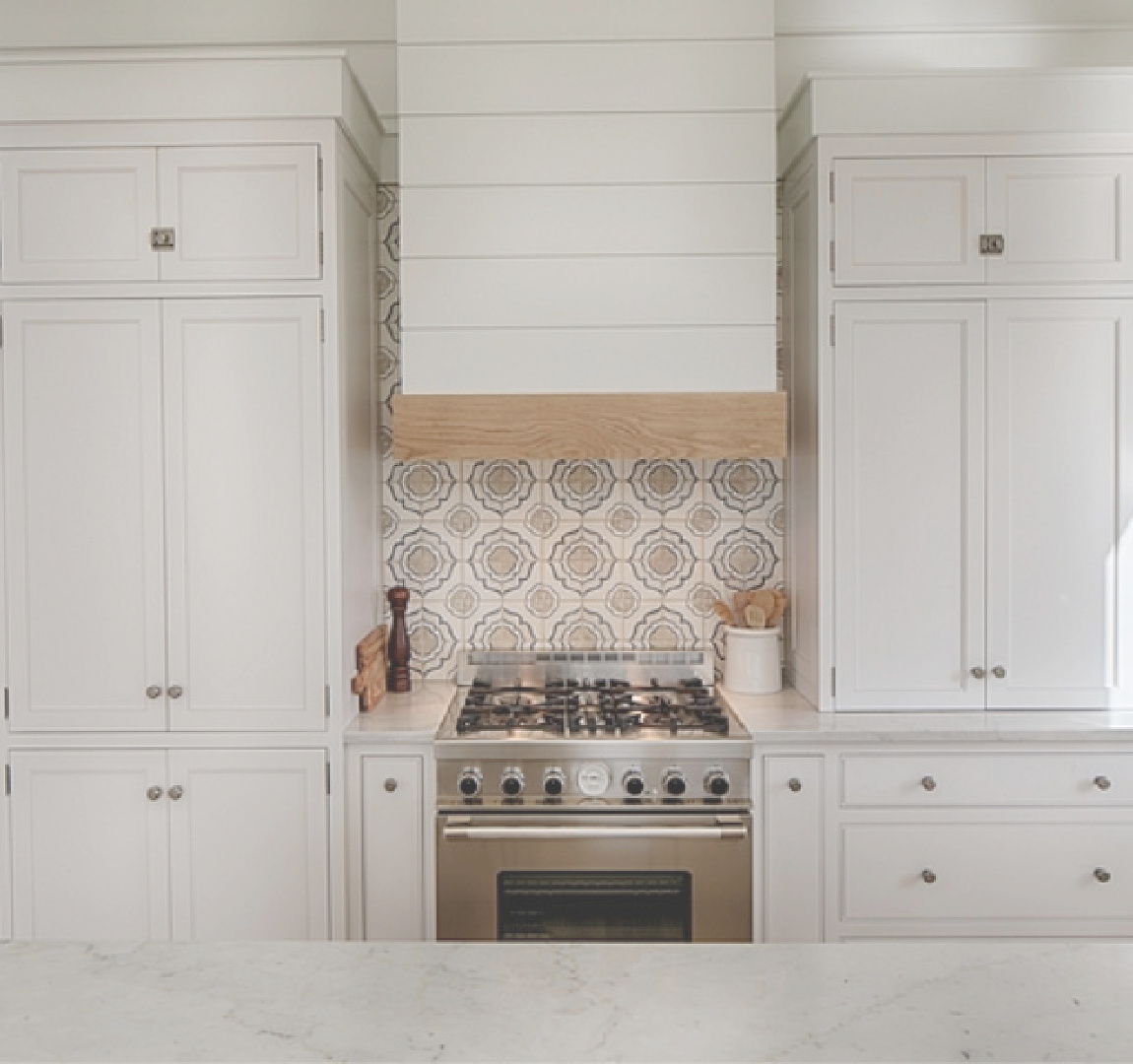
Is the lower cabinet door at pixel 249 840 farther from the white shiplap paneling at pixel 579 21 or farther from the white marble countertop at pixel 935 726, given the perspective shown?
the white shiplap paneling at pixel 579 21

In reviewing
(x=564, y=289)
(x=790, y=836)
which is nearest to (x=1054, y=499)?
(x=790, y=836)

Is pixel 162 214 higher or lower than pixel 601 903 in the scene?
higher

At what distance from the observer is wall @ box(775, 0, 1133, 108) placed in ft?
10.2

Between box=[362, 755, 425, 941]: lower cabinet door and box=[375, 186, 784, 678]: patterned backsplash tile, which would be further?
box=[375, 186, 784, 678]: patterned backsplash tile

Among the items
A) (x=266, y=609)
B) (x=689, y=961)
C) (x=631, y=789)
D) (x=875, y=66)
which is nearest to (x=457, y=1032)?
(x=689, y=961)

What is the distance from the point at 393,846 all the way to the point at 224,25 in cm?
244

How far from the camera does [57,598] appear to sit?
2580 mm

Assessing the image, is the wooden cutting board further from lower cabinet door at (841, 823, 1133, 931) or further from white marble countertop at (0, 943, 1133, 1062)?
white marble countertop at (0, 943, 1133, 1062)

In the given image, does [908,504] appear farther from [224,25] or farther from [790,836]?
[224,25]

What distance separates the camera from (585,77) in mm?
2646

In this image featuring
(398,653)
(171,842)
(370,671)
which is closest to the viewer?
(171,842)

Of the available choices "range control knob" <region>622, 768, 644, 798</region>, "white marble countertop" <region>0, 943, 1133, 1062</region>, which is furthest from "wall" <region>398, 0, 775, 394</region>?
"white marble countertop" <region>0, 943, 1133, 1062</region>

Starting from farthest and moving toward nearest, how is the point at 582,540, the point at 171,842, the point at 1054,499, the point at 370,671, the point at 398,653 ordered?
the point at 582,540
the point at 398,653
the point at 370,671
the point at 1054,499
the point at 171,842

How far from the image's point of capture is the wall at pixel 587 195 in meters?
2.64
